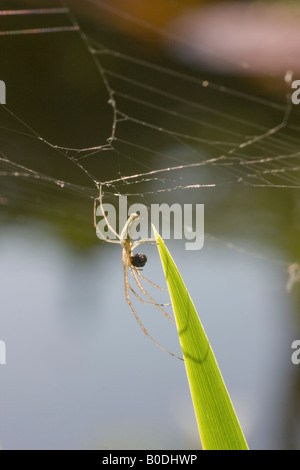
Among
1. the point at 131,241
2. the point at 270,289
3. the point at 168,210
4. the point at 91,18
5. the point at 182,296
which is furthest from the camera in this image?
the point at 270,289

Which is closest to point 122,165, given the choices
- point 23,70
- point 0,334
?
point 23,70

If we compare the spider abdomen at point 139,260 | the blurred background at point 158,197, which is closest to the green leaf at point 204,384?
the spider abdomen at point 139,260

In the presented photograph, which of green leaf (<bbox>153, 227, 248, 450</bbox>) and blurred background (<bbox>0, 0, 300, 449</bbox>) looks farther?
blurred background (<bbox>0, 0, 300, 449</bbox>)

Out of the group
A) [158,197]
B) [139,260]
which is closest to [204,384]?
[139,260]

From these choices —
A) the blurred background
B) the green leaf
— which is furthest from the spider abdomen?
the blurred background

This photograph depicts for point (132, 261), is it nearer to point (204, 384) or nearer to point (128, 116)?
point (204, 384)

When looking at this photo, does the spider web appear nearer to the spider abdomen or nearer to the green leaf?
the spider abdomen

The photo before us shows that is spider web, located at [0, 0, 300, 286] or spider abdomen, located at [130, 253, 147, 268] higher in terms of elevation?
spider web, located at [0, 0, 300, 286]

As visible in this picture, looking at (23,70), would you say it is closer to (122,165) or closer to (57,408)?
(122,165)
